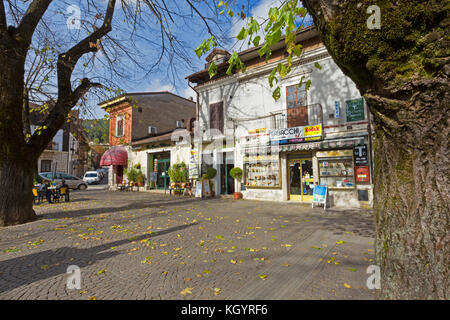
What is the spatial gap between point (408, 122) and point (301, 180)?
9.94 m

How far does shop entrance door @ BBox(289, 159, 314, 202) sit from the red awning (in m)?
15.0

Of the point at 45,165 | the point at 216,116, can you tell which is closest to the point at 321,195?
the point at 216,116

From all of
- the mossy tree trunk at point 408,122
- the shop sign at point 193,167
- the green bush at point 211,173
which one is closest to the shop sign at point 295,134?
the green bush at point 211,173

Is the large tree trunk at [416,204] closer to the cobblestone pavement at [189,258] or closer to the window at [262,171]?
the cobblestone pavement at [189,258]

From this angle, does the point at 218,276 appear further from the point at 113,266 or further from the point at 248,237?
the point at 248,237

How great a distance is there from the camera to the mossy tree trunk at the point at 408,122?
1552 millimetres

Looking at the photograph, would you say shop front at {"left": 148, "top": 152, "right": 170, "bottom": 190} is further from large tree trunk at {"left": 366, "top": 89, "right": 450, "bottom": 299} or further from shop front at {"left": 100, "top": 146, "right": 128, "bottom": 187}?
large tree trunk at {"left": 366, "top": 89, "right": 450, "bottom": 299}

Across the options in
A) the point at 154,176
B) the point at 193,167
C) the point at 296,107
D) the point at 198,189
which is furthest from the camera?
the point at 154,176

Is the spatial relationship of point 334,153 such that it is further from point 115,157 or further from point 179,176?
point 115,157

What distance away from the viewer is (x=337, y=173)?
991cm

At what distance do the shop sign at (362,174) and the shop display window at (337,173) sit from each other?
188mm

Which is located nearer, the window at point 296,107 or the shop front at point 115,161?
the window at point 296,107

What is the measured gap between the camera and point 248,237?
17.2ft
